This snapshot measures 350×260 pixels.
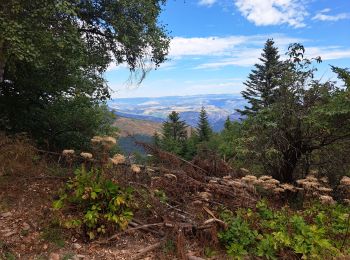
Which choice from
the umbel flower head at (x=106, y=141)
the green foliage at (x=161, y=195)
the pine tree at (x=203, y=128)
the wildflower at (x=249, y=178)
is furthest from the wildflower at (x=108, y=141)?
the pine tree at (x=203, y=128)

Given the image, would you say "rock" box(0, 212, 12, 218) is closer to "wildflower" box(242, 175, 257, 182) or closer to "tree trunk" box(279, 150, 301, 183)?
"wildflower" box(242, 175, 257, 182)

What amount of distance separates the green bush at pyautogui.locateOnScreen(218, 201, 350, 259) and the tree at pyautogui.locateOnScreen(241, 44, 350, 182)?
476cm

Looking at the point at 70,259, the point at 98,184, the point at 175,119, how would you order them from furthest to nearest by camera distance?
the point at 175,119 < the point at 98,184 < the point at 70,259

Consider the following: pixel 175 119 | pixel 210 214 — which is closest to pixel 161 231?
pixel 210 214

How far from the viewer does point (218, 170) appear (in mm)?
9547

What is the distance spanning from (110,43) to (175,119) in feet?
180

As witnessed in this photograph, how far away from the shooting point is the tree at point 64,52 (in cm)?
946

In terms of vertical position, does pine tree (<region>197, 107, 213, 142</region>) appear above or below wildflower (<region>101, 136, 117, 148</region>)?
below

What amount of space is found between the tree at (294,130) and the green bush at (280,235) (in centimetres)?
476

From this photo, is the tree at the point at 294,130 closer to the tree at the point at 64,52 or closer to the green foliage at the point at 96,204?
the tree at the point at 64,52

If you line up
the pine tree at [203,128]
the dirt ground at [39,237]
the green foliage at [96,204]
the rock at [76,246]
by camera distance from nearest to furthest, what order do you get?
the dirt ground at [39,237], the rock at [76,246], the green foliage at [96,204], the pine tree at [203,128]

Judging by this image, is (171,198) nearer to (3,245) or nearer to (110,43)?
(3,245)

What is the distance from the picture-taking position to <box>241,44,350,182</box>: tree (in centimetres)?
1166

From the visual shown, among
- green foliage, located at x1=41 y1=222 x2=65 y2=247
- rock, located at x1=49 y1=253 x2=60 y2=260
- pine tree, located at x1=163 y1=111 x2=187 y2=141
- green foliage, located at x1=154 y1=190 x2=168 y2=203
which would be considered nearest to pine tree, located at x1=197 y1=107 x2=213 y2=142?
pine tree, located at x1=163 y1=111 x2=187 y2=141
